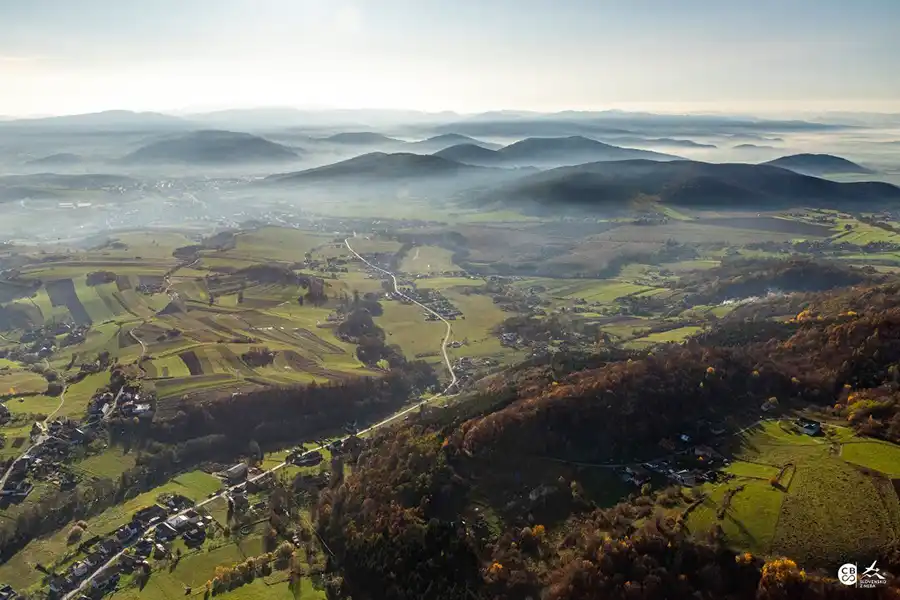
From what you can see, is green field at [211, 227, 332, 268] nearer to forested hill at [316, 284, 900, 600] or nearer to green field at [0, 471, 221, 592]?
green field at [0, 471, 221, 592]

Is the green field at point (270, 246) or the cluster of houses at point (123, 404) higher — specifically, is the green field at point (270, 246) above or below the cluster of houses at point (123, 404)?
above

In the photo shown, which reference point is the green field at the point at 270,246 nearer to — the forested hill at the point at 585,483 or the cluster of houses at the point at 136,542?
the cluster of houses at the point at 136,542

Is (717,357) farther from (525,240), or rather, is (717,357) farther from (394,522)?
(525,240)

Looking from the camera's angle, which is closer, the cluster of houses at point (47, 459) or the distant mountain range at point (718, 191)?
the cluster of houses at point (47, 459)

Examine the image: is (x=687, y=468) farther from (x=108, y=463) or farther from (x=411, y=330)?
(x=411, y=330)

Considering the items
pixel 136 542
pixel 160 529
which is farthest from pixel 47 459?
pixel 160 529

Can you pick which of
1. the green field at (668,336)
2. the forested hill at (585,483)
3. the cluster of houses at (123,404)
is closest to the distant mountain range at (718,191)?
the green field at (668,336)

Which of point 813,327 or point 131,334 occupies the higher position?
point 813,327

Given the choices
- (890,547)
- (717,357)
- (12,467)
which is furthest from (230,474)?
(890,547)

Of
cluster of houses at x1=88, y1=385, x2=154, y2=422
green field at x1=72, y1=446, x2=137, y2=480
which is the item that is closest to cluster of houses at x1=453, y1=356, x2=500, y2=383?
cluster of houses at x1=88, y1=385, x2=154, y2=422
